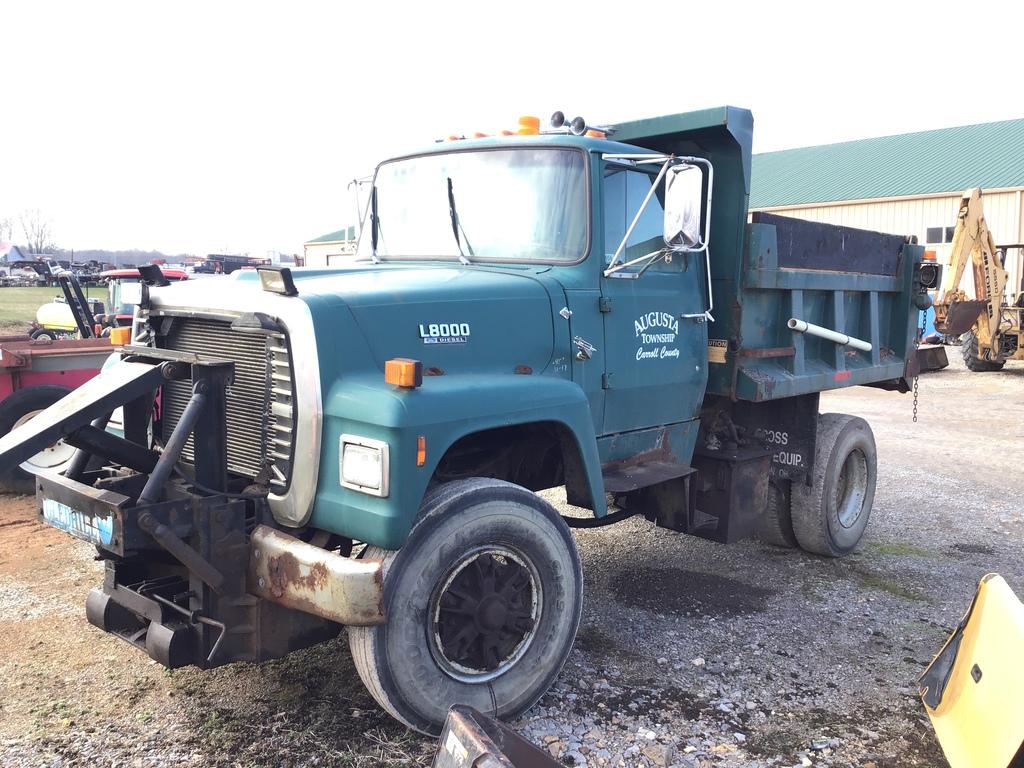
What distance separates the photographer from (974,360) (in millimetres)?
18875

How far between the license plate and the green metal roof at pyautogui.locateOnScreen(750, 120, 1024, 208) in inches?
1020

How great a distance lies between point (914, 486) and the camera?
8.56m

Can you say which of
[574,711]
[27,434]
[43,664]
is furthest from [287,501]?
[43,664]

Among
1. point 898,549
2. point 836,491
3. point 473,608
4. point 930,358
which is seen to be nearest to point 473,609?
point 473,608

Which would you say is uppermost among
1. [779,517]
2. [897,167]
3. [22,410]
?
[897,167]

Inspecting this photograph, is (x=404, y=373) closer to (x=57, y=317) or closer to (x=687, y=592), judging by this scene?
(x=687, y=592)

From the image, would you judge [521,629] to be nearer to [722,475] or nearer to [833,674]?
[833,674]

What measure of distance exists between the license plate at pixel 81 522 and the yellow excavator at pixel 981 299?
14074 mm

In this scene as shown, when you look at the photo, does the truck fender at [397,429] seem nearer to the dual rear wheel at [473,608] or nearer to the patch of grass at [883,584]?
the dual rear wheel at [473,608]

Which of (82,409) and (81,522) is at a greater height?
(82,409)

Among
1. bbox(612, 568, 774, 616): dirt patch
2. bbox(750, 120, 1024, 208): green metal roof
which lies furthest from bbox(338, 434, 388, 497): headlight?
bbox(750, 120, 1024, 208): green metal roof

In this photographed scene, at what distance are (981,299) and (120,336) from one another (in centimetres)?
1721

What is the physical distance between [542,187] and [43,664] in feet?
11.4

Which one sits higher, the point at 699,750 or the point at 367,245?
the point at 367,245
